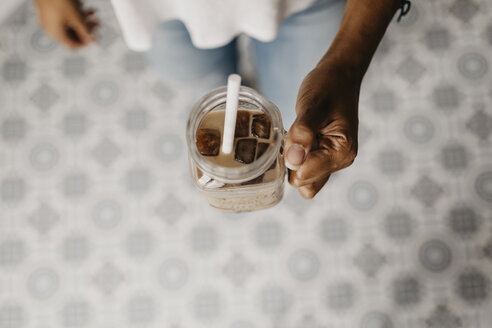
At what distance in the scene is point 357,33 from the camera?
71cm

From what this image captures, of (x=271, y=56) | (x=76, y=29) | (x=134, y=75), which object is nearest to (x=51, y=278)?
(x=134, y=75)

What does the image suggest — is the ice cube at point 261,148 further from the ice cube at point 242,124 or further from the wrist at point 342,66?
the wrist at point 342,66

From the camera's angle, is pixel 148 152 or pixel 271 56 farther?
pixel 148 152

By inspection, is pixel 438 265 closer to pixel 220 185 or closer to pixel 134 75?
pixel 220 185

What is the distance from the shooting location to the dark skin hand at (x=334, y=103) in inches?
23.5

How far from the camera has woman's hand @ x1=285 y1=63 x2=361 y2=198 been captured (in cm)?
62

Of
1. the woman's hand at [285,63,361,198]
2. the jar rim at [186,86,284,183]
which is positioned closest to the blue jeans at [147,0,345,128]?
the woman's hand at [285,63,361,198]

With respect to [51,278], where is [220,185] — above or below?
above

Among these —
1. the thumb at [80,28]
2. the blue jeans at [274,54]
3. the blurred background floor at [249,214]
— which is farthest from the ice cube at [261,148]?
the blurred background floor at [249,214]

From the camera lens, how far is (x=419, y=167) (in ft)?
5.06

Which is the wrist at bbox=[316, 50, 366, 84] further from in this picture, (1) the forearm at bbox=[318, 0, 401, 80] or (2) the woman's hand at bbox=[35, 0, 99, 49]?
(2) the woman's hand at bbox=[35, 0, 99, 49]

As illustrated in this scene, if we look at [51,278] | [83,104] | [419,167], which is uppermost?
[83,104]

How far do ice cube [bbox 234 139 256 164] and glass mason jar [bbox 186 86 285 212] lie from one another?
0.04ft

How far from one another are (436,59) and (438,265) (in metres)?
0.78
